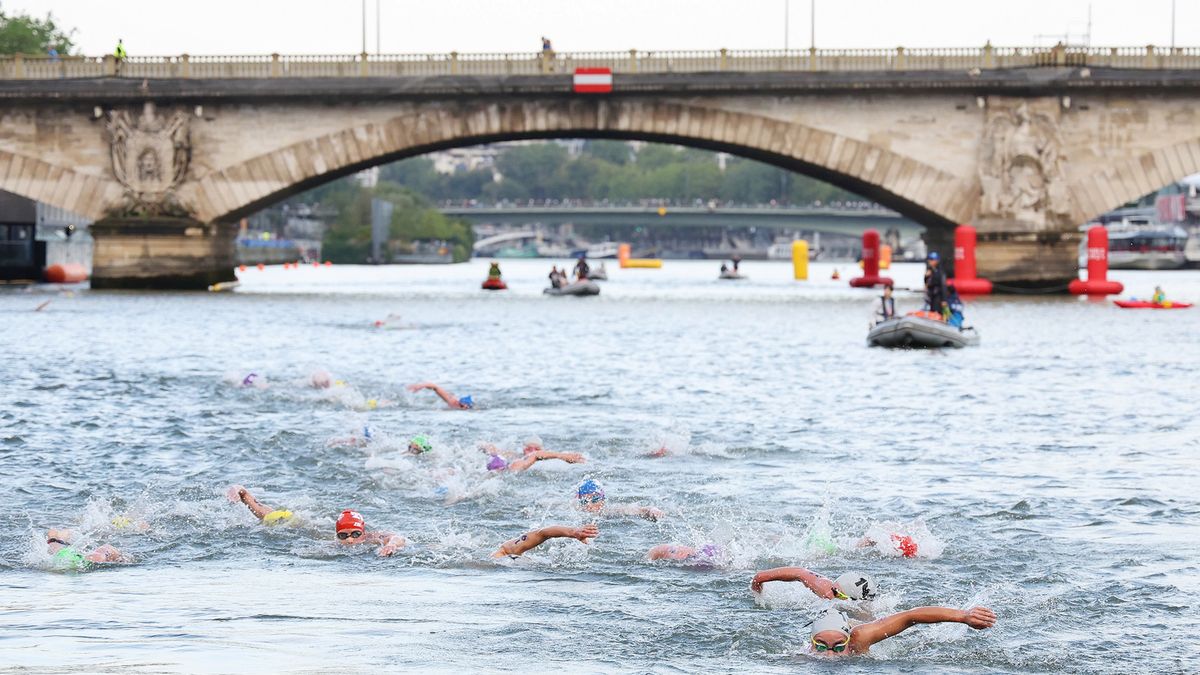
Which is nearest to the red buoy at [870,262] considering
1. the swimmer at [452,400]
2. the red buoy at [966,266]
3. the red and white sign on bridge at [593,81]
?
the red buoy at [966,266]

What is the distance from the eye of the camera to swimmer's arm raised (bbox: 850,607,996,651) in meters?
11.5

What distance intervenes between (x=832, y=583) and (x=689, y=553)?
225cm

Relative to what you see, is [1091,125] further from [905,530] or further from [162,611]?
[162,611]

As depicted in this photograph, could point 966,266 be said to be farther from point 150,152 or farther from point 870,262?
point 870,262

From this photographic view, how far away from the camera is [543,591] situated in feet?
44.3

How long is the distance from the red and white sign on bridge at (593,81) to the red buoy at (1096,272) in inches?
731

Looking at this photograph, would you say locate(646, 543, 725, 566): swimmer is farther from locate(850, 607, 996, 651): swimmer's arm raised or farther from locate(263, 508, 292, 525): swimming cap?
locate(263, 508, 292, 525): swimming cap

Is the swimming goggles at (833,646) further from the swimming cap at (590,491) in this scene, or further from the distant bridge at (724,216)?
the distant bridge at (724,216)

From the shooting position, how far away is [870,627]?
11.6 m

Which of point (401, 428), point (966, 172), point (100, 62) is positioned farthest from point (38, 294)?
point (401, 428)

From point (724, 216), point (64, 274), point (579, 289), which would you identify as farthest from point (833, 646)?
point (724, 216)

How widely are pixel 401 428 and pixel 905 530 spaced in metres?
9.85

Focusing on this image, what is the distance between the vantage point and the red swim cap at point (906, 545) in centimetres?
1487

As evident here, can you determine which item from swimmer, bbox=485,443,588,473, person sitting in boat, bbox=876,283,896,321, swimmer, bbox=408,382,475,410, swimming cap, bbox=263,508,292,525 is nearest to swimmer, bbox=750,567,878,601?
swimming cap, bbox=263,508,292,525
